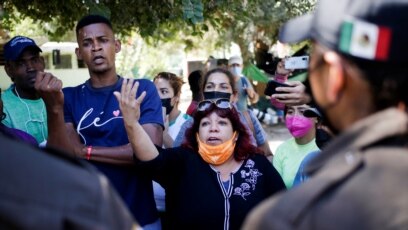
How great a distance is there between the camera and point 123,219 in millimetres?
1419

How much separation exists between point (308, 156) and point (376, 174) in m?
2.75

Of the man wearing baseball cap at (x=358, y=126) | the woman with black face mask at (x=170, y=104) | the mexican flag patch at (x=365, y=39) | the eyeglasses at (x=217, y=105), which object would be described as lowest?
the woman with black face mask at (x=170, y=104)

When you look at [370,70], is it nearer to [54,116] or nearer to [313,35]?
[313,35]

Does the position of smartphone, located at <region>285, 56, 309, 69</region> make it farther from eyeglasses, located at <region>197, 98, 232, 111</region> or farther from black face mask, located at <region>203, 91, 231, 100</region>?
black face mask, located at <region>203, 91, 231, 100</region>

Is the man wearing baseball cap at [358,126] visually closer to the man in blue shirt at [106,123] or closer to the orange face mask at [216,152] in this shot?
the man in blue shirt at [106,123]

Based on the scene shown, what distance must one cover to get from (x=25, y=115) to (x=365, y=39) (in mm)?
2944

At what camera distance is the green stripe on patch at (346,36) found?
1.44 meters

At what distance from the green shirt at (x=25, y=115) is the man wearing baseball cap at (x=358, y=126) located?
106 inches

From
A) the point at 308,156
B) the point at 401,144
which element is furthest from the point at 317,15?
the point at 308,156

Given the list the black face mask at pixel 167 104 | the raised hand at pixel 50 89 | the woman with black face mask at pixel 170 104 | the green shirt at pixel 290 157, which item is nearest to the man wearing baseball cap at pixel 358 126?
the raised hand at pixel 50 89

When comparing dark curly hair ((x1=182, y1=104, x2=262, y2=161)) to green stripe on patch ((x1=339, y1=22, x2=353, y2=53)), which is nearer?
green stripe on patch ((x1=339, y1=22, x2=353, y2=53))

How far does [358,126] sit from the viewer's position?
1455mm

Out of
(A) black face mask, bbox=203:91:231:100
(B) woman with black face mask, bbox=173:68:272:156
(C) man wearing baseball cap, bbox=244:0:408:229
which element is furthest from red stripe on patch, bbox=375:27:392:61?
(A) black face mask, bbox=203:91:231:100

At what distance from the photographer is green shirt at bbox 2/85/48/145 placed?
12.6 feet
